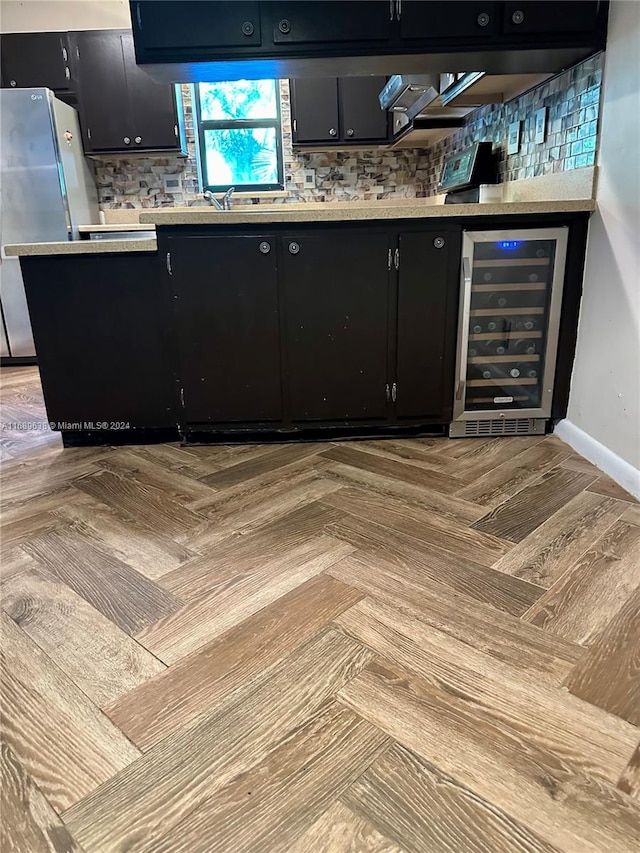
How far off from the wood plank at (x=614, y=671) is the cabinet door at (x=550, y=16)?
1.89 meters

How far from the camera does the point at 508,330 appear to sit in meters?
2.23

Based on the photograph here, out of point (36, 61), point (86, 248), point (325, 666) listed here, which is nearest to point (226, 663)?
point (325, 666)

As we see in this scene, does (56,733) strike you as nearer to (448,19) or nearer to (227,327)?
(227,327)

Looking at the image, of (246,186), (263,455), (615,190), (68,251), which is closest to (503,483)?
(263,455)

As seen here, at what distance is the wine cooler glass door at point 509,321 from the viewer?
2090mm

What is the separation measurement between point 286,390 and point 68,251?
0.97 meters

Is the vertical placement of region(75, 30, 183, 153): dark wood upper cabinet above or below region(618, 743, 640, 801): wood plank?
above

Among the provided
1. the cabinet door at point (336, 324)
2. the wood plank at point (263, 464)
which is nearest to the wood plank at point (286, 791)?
the wood plank at point (263, 464)

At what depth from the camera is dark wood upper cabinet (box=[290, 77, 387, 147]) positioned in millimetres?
3672

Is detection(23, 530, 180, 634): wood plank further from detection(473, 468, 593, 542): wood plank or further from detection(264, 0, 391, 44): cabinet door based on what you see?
detection(264, 0, 391, 44): cabinet door

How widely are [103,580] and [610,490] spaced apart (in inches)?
62.4

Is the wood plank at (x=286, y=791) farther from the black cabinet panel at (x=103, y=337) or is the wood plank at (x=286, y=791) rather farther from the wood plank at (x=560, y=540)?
the black cabinet panel at (x=103, y=337)

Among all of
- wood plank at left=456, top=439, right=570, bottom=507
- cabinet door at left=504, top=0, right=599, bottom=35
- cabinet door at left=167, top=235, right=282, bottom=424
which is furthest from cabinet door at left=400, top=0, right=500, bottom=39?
wood plank at left=456, top=439, right=570, bottom=507

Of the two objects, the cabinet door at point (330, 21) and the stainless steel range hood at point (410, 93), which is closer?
the cabinet door at point (330, 21)
